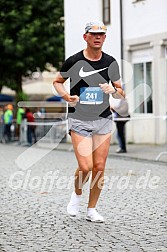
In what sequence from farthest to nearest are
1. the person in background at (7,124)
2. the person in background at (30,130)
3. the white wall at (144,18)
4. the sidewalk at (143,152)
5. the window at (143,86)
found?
1. the person in background at (7,124)
2. the person in background at (30,130)
3. the window at (143,86)
4. the white wall at (144,18)
5. the sidewalk at (143,152)

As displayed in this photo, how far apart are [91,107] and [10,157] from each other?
38.9 ft

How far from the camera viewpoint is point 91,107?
25.1ft

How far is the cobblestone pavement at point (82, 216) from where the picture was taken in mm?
6453

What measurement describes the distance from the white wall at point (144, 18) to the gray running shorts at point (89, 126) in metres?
15.0

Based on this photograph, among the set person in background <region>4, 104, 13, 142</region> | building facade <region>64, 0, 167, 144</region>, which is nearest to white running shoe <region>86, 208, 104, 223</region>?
building facade <region>64, 0, 167, 144</region>

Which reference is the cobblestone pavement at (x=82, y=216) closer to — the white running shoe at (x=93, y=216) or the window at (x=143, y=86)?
the white running shoe at (x=93, y=216)

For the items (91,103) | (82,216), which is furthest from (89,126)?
(82,216)

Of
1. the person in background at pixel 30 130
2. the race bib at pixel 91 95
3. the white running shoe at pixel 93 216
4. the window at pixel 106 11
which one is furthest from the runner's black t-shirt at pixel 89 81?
the person in background at pixel 30 130

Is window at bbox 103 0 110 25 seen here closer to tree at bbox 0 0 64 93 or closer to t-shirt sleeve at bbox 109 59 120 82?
tree at bbox 0 0 64 93

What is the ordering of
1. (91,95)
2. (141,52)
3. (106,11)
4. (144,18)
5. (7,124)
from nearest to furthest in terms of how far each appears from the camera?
(91,95) → (144,18) → (141,52) → (106,11) → (7,124)

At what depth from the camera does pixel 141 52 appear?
24016 millimetres

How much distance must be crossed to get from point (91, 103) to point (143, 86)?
16593 mm

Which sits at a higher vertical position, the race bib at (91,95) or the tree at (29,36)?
the tree at (29,36)

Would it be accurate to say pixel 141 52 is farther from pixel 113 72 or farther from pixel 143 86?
pixel 113 72
